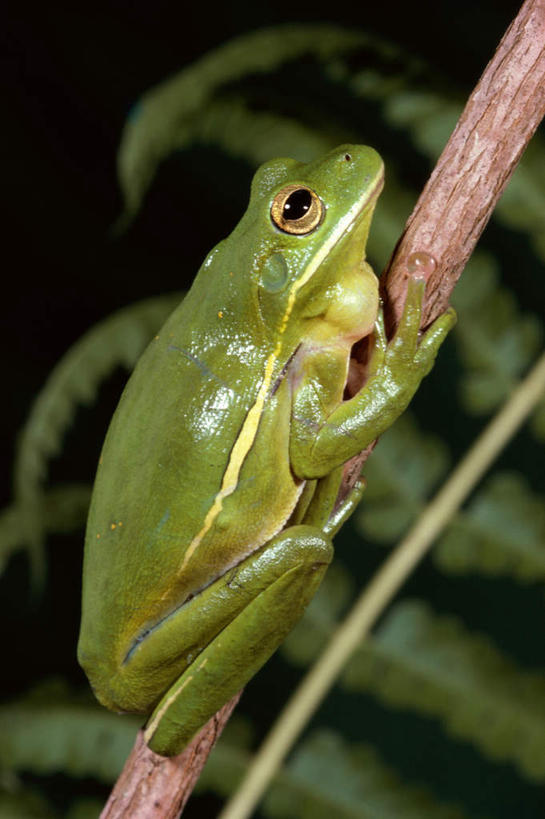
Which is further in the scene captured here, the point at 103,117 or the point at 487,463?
the point at 103,117

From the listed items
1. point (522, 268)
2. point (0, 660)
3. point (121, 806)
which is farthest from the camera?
point (0, 660)

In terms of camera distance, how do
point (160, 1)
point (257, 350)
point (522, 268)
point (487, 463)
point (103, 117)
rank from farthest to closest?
point (103, 117) → point (160, 1) → point (522, 268) → point (487, 463) → point (257, 350)

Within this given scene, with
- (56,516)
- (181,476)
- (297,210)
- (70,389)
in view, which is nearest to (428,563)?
(181,476)

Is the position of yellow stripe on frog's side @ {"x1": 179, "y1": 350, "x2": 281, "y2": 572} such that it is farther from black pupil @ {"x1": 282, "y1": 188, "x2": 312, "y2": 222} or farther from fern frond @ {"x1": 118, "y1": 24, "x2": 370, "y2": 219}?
fern frond @ {"x1": 118, "y1": 24, "x2": 370, "y2": 219}

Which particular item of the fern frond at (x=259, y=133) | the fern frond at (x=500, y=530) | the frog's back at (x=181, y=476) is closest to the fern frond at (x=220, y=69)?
the fern frond at (x=259, y=133)

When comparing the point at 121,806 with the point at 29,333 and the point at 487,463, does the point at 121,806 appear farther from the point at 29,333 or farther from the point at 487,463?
the point at 29,333

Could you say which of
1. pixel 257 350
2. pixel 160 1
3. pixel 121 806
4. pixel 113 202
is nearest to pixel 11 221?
pixel 113 202
